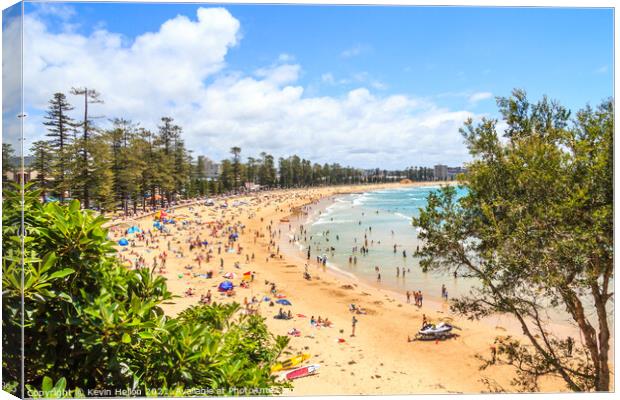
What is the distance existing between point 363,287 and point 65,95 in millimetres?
16904

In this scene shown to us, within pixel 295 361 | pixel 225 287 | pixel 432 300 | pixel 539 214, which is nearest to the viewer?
pixel 539 214

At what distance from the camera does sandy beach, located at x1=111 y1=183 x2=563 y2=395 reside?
399 inches

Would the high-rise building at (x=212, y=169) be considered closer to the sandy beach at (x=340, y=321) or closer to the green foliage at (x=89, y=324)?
the sandy beach at (x=340, y=321)

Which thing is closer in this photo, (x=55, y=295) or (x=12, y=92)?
(x=55, y=295)

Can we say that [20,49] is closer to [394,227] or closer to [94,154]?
[94,154]

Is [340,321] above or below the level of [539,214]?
below

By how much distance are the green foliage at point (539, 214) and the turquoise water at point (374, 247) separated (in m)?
0.77

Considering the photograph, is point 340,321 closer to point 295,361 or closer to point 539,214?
point 295,361

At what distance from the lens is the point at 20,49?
4.93 m

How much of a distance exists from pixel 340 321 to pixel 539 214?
11.5 m

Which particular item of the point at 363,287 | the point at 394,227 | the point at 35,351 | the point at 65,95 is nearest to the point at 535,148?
the point at 35,351

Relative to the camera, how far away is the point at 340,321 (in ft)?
50.9

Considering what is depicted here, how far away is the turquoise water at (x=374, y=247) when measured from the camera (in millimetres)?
21141

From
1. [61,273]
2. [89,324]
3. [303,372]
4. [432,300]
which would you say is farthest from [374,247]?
[61,273]
